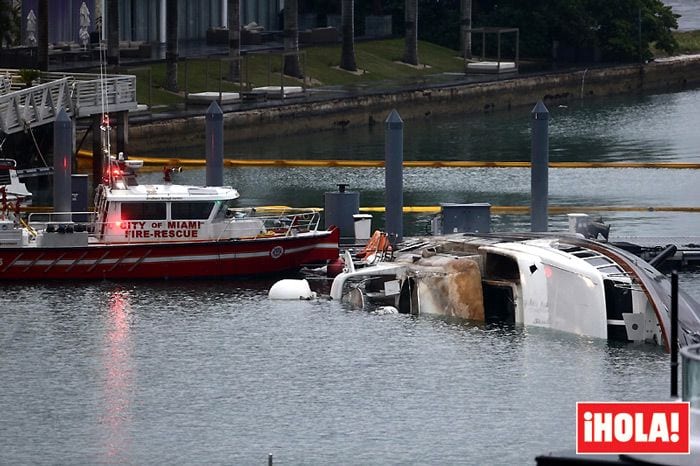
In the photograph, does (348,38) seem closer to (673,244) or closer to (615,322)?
(673,244)

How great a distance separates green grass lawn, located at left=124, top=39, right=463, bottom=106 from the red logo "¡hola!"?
6628cm

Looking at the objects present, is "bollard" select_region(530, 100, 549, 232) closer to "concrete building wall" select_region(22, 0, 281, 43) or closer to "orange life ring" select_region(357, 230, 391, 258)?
"orange life ring" select_region(357, 230, 391, 258)

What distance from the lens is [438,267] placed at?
50.9 meters

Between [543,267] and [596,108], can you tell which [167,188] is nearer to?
[543,267]

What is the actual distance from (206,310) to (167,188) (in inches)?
180

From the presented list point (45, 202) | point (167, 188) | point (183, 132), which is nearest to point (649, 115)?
point (183, 132)

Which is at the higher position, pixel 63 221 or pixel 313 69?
pixel 313 69

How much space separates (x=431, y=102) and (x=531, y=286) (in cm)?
5737

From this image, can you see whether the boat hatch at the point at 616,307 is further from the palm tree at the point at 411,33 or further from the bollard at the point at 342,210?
the palm tree at the point at 411,33

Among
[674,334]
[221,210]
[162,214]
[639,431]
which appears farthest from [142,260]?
[639,431]

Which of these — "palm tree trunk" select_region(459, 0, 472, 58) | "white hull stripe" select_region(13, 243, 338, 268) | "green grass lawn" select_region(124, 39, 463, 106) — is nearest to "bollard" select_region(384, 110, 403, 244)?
"white hull stripe" select_region(13, 243, 338, 268)

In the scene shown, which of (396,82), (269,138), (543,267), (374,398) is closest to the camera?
(374,398)

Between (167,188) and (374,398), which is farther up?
(167,188)

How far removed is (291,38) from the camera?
4008 inches
